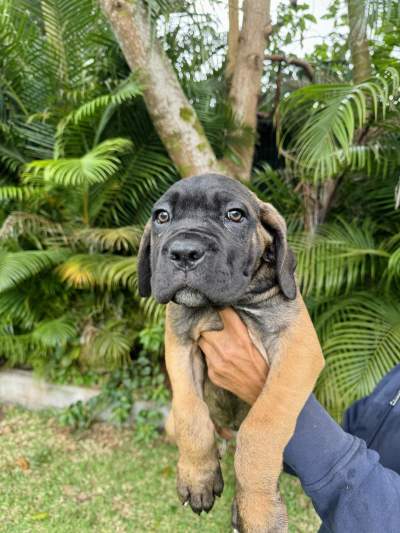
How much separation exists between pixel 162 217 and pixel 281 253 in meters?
0.52

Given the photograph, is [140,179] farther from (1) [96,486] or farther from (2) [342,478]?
(2) [342,478]

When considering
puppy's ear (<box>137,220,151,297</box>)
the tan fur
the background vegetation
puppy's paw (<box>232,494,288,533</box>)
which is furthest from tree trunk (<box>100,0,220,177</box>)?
puppy's paw (<box>232,494,288,533</box>)

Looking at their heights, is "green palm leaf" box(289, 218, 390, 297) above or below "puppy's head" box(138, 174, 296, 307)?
below

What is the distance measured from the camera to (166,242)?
1.80m

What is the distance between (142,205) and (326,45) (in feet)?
11.0

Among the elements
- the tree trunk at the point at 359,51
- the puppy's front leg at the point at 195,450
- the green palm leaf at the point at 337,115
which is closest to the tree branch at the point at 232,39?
the tree trunk at the point at 359,51

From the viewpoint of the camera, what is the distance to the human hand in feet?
6.81

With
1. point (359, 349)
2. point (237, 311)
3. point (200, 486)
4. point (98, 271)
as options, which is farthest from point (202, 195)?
point (98, 271)

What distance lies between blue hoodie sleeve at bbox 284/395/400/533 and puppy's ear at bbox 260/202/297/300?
1.66ft

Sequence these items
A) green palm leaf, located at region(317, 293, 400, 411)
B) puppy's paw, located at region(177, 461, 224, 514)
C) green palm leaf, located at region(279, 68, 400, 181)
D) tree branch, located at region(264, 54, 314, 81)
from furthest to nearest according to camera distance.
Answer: tree branch, located at region(264, 54, 314, 81), green palm leaf, located at region(317, 293, 400, 411), green palm leaf, located at region(279, 68, 400, 181), puppy's paw, located at region(177, 461, 224, 514)

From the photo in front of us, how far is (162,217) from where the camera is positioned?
204cm

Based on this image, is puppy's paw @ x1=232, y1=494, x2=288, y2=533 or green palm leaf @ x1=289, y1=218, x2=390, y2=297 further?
green palm leaf @ x1=289, y1=218, x2=390, y2=297

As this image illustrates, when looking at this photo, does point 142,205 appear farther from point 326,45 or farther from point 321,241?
point 326,45

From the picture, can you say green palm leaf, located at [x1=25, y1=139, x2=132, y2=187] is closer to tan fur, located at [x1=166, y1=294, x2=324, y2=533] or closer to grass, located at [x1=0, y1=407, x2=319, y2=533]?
grass, located at [x1=0, y1=407, x2=319, y2=533]
